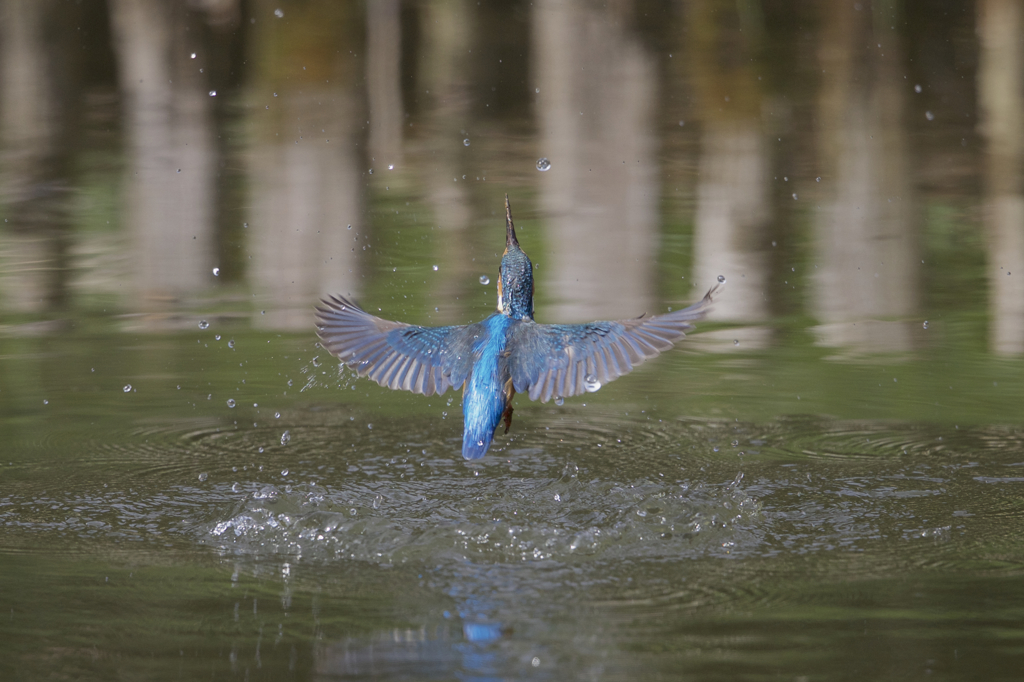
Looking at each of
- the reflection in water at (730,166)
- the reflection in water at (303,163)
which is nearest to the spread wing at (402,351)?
the reflection in water at (303,163)

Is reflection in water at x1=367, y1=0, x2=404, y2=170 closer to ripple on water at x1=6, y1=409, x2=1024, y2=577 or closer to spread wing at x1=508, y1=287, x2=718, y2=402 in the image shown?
ripple on water at x1=6, y1=409, x2=1024, y2=577

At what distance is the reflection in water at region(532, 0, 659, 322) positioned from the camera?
611cm

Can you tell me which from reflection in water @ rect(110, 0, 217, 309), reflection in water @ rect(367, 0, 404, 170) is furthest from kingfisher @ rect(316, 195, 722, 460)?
reflection in water @ rect(367, 0, 404, 170)

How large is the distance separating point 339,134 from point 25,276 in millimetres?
2753

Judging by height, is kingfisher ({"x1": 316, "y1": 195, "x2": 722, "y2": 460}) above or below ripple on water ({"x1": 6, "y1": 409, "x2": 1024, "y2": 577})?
above

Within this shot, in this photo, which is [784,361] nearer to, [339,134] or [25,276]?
[25,276]

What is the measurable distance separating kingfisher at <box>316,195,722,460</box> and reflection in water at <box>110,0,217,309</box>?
2587 millimetres

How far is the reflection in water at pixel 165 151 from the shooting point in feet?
21.2

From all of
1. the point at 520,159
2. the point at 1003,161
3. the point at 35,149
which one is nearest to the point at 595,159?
the point at 520,159

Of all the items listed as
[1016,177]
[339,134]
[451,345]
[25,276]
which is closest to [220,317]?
[25,276]

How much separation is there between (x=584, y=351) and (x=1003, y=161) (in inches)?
214

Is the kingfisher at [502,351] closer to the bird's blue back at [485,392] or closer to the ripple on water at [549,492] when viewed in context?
the bird's blue back at [485,392]

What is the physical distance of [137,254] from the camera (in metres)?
6.63

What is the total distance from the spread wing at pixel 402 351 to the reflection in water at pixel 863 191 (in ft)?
7.20
